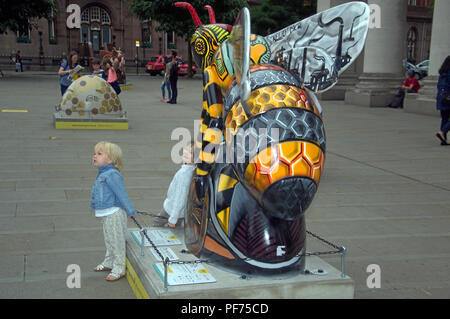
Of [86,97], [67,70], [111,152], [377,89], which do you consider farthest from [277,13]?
[111,152]

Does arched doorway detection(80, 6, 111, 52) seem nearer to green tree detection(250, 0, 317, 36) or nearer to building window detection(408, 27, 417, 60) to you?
green tree detection(250, 0, 317, 36)

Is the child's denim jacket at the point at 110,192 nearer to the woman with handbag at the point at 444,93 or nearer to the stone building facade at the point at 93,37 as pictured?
the woman with handbag at the point at 444,93

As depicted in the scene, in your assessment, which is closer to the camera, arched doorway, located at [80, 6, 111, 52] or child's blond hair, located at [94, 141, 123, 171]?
child's blond hair, located at [94, 141, 123, 171]

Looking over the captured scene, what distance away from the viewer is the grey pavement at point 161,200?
4.34m

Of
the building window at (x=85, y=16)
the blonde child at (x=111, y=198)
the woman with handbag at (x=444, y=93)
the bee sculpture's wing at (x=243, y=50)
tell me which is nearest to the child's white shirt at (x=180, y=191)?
the blonde child at (x=111, y=198)

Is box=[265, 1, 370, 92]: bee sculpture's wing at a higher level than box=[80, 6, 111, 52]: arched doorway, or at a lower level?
lower

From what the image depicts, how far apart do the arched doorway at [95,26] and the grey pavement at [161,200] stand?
38.3 metres

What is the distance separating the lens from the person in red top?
18.4m

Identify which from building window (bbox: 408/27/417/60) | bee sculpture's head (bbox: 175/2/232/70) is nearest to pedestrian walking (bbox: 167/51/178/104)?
bee sculpture's head (bbox: 175/2/232/70)

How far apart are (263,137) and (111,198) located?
1.65m

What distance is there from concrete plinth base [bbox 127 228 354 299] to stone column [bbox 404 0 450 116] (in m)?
14.2

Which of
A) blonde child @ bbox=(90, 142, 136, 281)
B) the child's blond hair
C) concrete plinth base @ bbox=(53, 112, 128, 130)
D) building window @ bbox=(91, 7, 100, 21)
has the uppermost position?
building window @ bbox=(91, 7, 100, 21)

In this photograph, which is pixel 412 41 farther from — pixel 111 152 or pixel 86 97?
pixel 111 152

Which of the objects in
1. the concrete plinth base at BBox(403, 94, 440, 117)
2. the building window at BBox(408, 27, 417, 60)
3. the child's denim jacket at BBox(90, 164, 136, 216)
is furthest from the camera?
the building window at BBox(408, 27, 417, 60)
